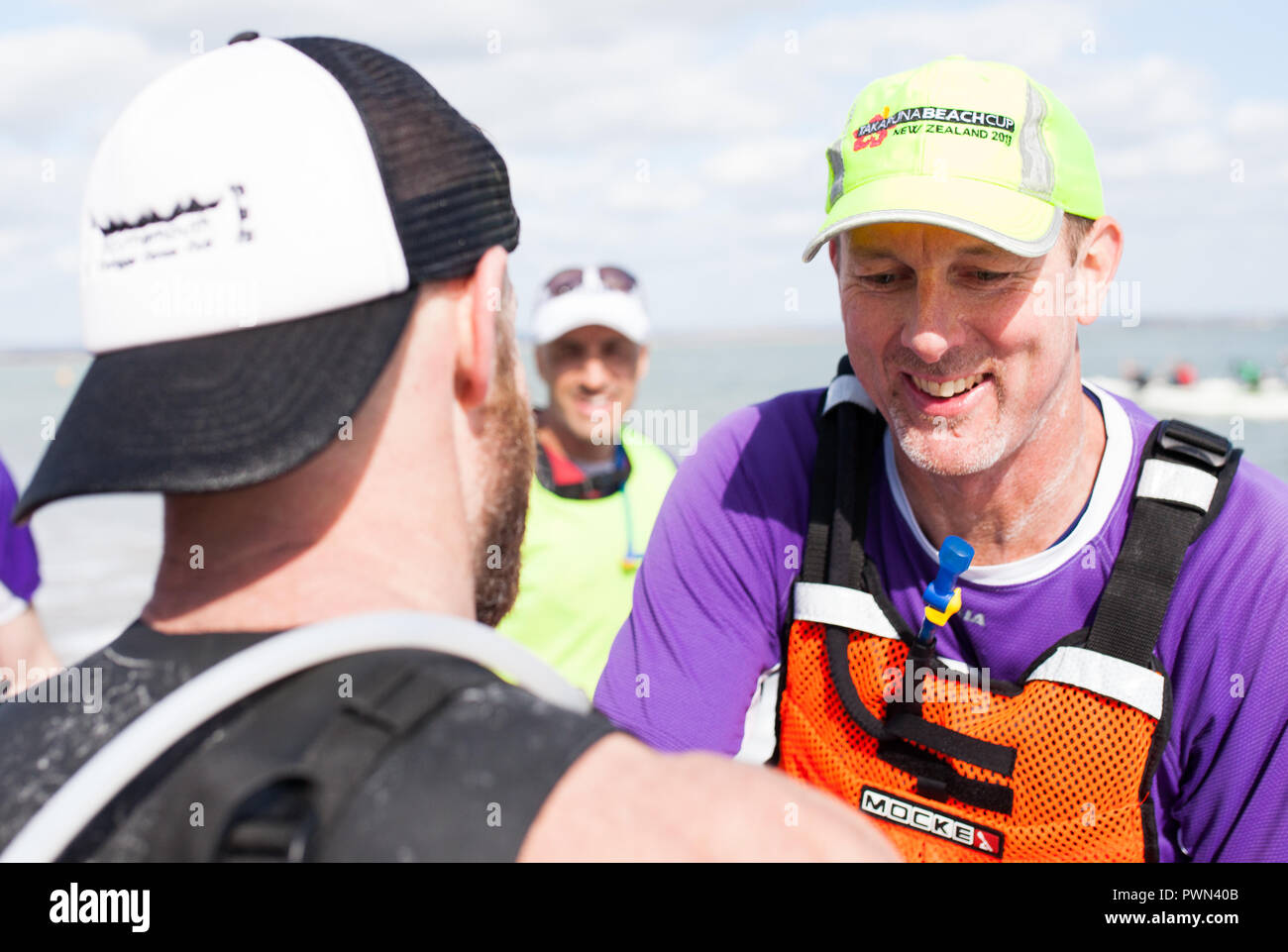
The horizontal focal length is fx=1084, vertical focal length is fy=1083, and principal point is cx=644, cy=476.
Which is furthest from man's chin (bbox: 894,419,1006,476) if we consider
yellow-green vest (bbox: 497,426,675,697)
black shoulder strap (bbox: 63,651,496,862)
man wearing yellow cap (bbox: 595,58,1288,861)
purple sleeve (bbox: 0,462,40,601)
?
purple sleeve (bbox: 0,462,40,601)

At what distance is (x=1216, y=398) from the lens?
99.5ft

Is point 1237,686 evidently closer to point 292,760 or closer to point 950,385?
point 950,385

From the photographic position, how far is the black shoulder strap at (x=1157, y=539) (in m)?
2.44

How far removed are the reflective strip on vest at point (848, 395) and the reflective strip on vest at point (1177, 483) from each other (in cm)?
75

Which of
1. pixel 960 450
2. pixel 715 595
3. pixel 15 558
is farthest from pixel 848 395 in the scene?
pixel 15 558

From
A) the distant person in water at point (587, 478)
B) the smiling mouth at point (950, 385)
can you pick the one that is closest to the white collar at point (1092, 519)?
the smiling mouth at point (950, 385)

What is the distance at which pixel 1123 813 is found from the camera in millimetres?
2514

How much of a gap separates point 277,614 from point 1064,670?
1887 millimetres

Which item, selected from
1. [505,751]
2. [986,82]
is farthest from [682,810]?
[986,82]

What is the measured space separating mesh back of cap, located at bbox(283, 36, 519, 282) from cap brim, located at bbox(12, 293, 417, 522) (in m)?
0.12

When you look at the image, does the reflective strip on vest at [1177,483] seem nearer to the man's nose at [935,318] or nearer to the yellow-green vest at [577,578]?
the man's nose at [935,318]

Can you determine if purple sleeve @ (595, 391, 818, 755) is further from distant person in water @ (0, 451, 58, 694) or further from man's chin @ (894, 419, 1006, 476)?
distant person in water @ (0, 451, 58, 694)

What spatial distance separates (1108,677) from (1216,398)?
31.7m

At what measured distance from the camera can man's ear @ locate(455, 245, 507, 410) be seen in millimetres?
1483
